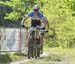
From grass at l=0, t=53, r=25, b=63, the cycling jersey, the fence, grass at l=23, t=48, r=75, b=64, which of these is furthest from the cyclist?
the fence

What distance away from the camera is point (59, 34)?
2697 cm

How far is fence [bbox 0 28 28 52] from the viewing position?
15539mm

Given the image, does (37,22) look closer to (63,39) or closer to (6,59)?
(6,59)

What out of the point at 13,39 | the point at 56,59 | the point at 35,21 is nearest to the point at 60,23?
the point at 13,39

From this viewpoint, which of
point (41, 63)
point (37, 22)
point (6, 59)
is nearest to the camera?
point (41, 63)

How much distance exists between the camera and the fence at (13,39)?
51.0 ft

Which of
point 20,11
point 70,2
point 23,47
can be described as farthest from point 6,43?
point 20,11

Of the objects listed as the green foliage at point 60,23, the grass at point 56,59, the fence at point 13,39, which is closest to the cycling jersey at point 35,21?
the grass at point 56,59

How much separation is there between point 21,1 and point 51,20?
11.3 metres

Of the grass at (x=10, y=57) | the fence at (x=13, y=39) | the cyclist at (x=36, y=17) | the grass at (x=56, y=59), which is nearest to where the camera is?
the grass at (x=56, y=59)

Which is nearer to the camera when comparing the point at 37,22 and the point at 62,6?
the point at 37,22

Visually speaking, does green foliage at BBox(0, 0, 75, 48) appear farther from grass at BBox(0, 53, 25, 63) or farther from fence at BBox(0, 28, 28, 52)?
fence at BBox(0, 28, 28, 52)

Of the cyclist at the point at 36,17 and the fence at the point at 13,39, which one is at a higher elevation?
the cyclist at the point at 36,17

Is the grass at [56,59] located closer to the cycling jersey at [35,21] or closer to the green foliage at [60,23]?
the cycling jersey at [35,21]
